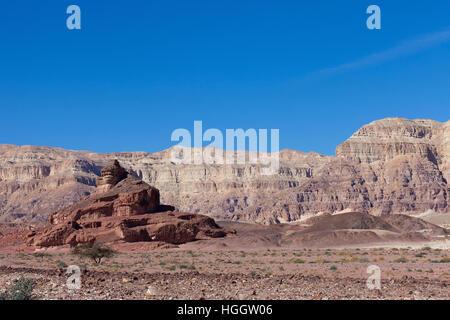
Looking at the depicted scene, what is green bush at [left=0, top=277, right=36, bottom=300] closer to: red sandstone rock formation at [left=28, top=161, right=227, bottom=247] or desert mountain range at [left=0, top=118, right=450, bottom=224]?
red sandstone rock formation at [left=28, top=161, right=227, bottom=247]

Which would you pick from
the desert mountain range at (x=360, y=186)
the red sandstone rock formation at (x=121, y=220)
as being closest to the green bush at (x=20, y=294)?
the red sandstone rock formation at (x=121, y=220)

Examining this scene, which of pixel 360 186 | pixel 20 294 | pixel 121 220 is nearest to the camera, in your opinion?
pixel 20 294

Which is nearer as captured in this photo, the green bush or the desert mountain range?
the green bush

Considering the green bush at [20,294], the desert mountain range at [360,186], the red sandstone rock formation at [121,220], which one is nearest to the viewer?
the green bush at [20,294]

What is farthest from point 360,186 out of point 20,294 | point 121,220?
point 20,294

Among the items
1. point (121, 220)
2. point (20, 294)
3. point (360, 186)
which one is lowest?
point (121, 220)

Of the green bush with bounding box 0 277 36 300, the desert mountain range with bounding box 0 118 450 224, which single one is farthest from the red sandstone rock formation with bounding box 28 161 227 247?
the desert mountain range with bounding box 0 118 450 224

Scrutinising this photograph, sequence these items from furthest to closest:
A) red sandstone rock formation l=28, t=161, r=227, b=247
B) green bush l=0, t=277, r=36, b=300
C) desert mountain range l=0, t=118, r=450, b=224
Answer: desert mountain range l=0, t=118, r=450, b=224
red sandstone rock formation l=28, t=161, r=227, b=247
green bush l=0, t=277, r=36, b=300

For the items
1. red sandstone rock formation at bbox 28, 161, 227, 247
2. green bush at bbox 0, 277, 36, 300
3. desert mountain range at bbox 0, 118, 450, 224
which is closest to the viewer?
green bush at bbox 0, 277, 36, 300

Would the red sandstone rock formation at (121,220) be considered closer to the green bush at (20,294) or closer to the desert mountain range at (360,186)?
the green bush at (20,294)

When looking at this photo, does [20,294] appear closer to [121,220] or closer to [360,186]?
[121,220]

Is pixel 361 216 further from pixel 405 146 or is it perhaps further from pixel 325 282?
pixel 405 146

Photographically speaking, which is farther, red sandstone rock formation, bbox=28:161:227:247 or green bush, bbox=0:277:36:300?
red sandstone rock formation, bbox=28:161:227:247
